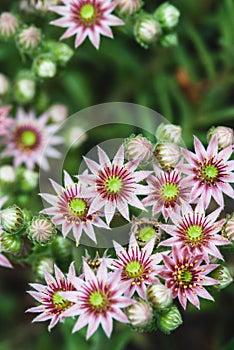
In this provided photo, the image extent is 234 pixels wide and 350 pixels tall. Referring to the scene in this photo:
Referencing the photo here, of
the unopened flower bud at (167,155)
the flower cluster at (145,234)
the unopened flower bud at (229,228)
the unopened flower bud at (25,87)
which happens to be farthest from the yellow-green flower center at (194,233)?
the unopened flower bud at (25,87)

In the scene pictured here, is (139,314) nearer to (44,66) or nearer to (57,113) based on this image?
(44,66)

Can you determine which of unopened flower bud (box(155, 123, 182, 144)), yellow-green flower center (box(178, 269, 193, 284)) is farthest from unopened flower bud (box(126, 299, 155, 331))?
unopened flower bud (box(155, 123, 182, 144))

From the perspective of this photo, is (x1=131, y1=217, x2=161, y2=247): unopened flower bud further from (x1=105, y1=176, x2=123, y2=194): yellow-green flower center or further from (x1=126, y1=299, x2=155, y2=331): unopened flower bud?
(x1=126, y1=299, x2=155, y2=331): unopened flower bud

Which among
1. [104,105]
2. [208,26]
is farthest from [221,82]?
[104,105]

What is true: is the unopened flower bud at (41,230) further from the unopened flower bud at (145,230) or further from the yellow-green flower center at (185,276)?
the yellow-green flower center at (185,276)

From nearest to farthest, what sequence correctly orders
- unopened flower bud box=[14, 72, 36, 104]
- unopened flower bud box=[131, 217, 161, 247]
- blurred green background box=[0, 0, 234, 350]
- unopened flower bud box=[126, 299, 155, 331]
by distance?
1. unopened flower bud box=[126, 299, 155, 331]
2. unopened flower bud box=[131, 217, 161, 247]
3. unopened flower bud box=[14, 72, 36, 104]
4. blurred green background box=[0, 0, 234, 350]

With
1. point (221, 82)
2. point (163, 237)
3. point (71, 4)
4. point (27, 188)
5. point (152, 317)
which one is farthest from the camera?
point (221, 82)

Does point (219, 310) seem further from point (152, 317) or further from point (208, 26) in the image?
point (208, 26)
